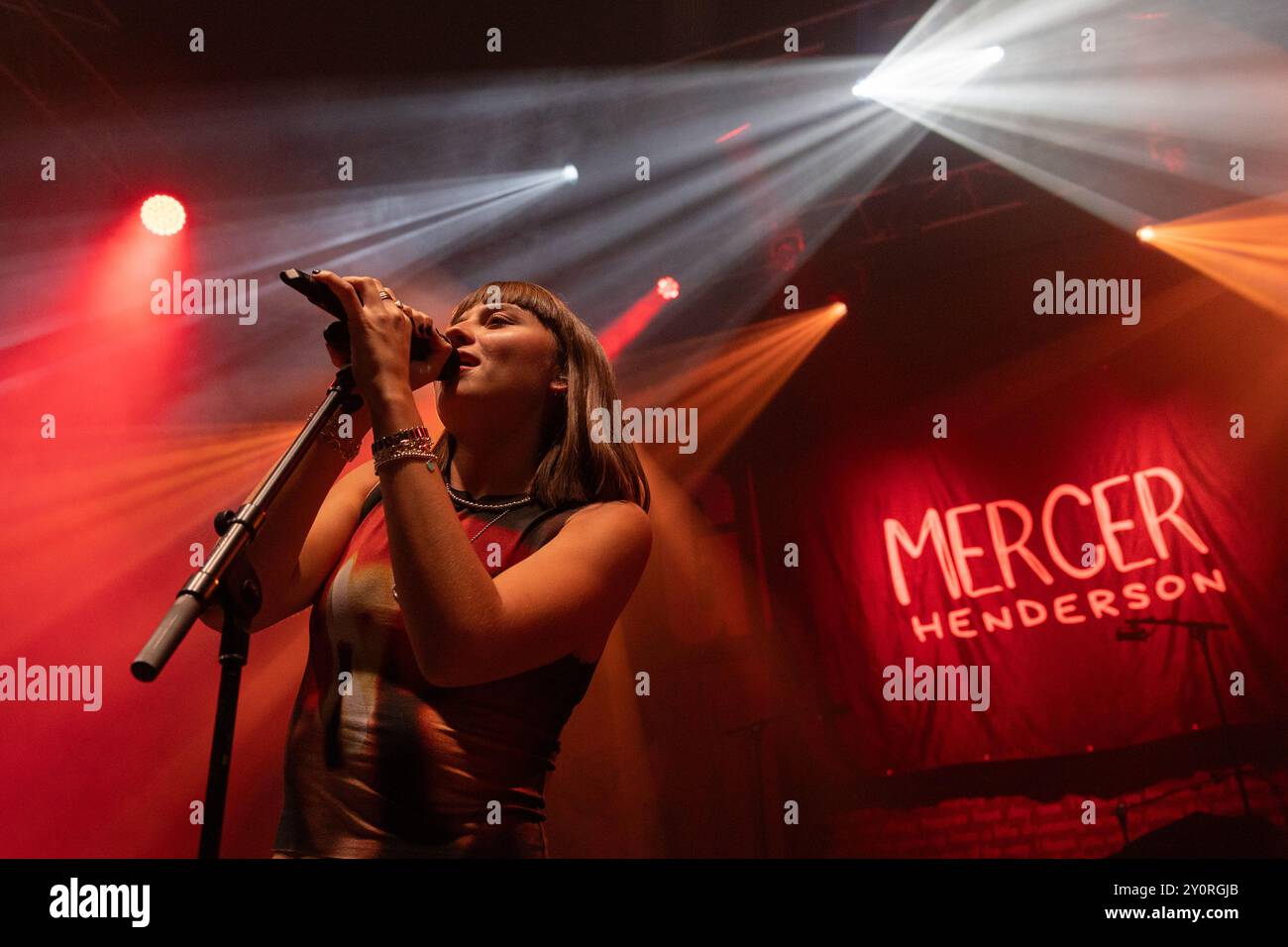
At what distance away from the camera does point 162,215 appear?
2.74 meters

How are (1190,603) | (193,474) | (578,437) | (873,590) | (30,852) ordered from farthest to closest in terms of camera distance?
(873,590), (1190,603), (193,474), (30,852), (578,437)

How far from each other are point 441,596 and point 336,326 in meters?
0.39

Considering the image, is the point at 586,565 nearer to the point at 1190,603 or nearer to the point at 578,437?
the point at 578,437

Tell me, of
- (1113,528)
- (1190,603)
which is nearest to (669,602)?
(1113,528)

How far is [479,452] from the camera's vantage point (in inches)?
65.2

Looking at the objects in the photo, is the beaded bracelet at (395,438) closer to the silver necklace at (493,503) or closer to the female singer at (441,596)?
the female singer at (441,596)

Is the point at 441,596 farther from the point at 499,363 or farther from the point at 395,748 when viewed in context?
the point at 499,363

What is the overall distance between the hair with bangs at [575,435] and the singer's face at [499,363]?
0.09 ft

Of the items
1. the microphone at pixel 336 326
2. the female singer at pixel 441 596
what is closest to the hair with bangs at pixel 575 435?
the female singer at pixel 441 596

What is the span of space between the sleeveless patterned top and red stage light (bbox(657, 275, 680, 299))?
171cm

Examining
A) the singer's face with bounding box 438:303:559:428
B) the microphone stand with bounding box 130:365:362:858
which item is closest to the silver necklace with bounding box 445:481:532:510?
the singer's face with bounding box 438:303:559:428

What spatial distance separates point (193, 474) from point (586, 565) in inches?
69.7

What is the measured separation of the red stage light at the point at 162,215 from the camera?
2.73 metres

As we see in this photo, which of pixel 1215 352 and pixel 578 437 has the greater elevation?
pixel 1215 352
